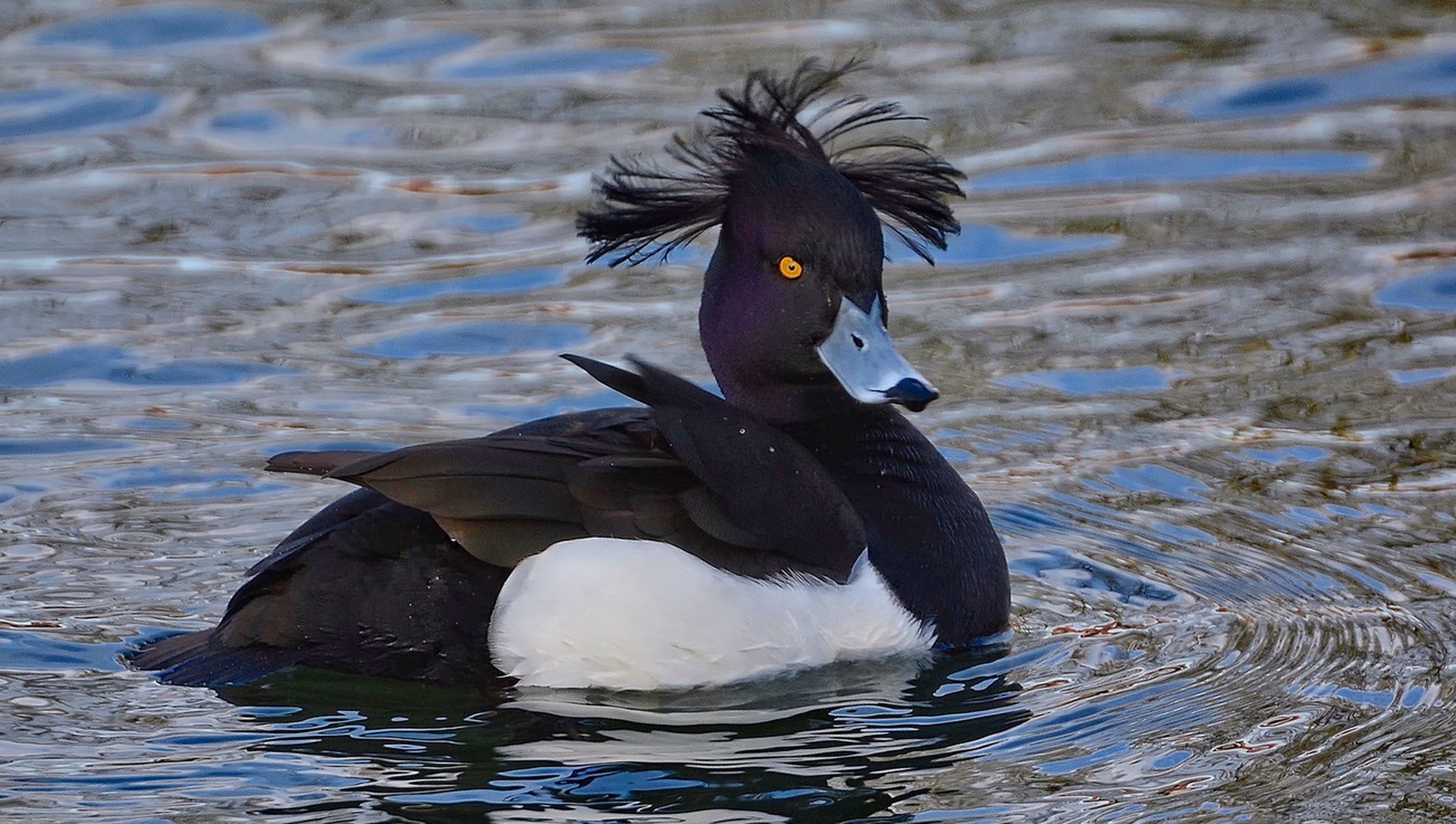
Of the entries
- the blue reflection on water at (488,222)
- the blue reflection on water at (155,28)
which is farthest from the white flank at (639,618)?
the blue reflection on water at (155,28)

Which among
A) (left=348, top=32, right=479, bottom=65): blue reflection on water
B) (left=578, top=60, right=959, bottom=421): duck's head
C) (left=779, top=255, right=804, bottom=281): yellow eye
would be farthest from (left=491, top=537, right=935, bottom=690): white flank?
(left=348, top=32, right=479, bottom=65): blue reflection on water

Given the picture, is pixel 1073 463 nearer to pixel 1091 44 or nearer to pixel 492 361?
pixel 492 361

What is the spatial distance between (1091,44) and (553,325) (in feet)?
13.1

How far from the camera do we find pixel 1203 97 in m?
10.4

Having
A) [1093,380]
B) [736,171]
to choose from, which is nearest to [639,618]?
[736,171]

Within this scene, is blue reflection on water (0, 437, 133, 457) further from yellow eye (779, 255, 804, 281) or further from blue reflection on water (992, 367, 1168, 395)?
blue reflection on water (992, 367, 1168, 395)

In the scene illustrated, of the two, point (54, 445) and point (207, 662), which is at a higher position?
point (54, 445)

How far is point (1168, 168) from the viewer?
9.70 m

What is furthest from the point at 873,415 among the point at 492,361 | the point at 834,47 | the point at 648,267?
the point at 834,47

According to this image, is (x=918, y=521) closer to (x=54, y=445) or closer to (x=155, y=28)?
(x=54, y=445)

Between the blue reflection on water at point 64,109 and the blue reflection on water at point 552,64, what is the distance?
4.96 ft

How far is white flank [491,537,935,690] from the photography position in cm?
478

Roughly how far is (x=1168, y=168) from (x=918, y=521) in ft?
16.1

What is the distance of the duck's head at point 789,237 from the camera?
5.22 m
